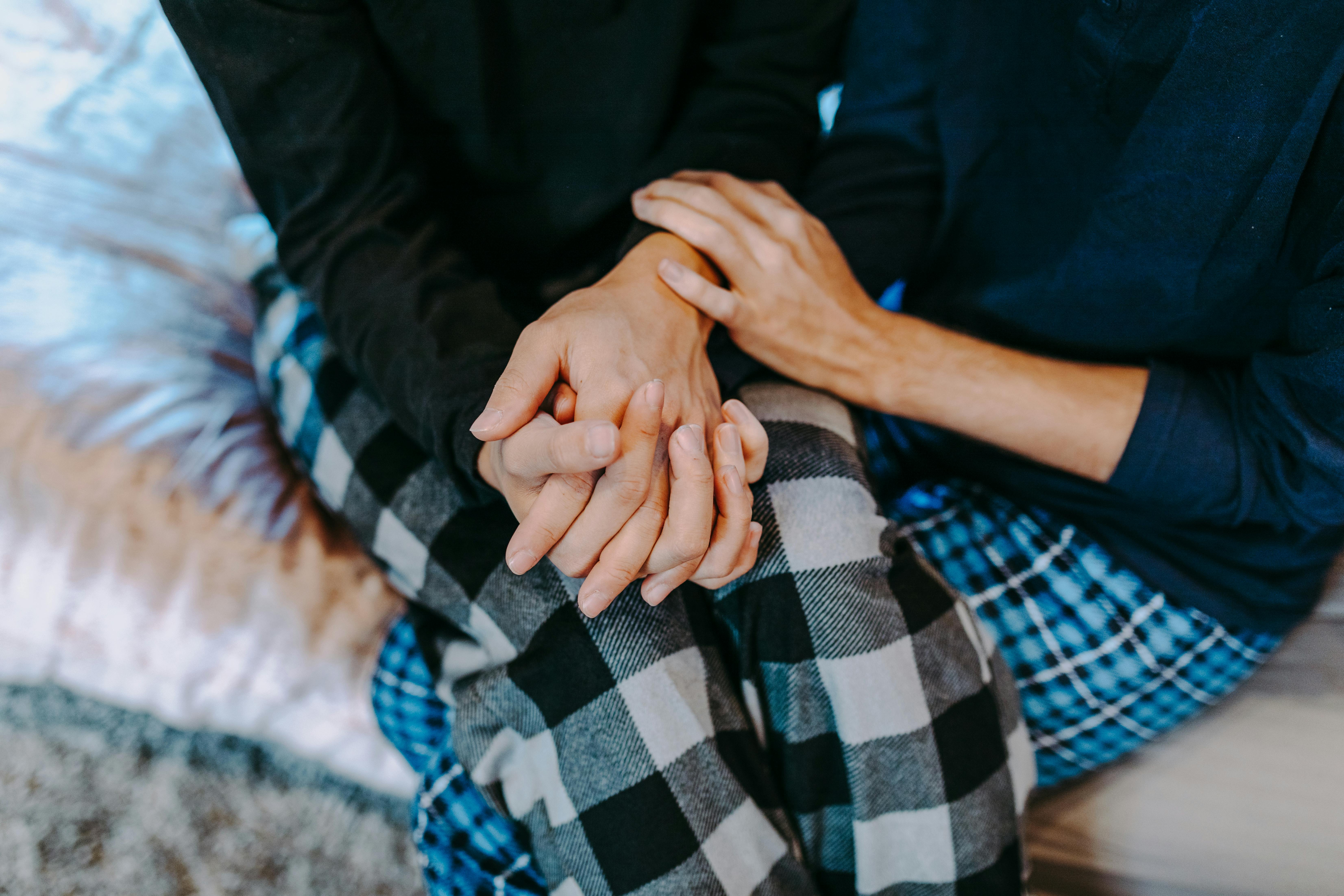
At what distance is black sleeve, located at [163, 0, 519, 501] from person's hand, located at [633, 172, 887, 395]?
0.17 metres

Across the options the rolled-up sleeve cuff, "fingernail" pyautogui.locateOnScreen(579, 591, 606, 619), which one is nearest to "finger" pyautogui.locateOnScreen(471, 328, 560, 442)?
"fingernail" pyautogui.locateOnScreen(579, 591, 606, 619)

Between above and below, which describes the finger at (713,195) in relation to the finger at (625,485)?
above

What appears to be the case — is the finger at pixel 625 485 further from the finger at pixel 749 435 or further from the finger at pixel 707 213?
the finger at pixel 707 213

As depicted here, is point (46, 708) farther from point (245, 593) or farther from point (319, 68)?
point (319, 68)

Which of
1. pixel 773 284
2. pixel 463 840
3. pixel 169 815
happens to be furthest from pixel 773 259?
pixel 169 815

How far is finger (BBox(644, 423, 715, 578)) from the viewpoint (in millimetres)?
497

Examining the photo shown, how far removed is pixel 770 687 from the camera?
1.90ft

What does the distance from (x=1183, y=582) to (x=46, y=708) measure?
42.5 inches

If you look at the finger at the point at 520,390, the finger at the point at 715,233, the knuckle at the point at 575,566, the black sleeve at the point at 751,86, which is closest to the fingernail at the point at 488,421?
the finger at the point at 520,390

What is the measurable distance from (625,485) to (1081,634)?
17.3 inches

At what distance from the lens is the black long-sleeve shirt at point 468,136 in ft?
2.00

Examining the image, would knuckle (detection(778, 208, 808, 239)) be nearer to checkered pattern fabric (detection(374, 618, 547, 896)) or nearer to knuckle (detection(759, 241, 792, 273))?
knuckle (detection(759, 241, 792, 273))

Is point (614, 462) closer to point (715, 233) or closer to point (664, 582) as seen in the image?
point (664, 582)

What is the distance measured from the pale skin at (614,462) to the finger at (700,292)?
57 millimetres
